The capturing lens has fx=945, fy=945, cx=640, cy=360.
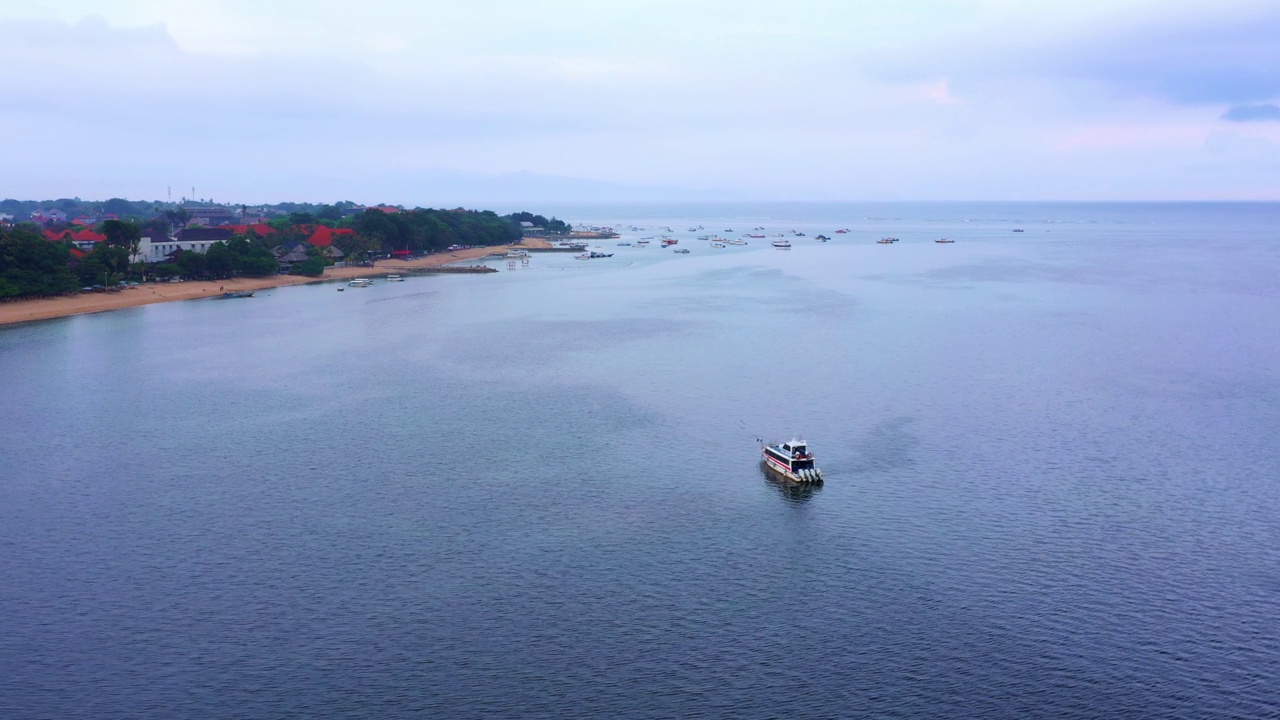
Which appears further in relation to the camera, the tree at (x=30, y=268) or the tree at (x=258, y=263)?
the tree at (x=258, y=263)

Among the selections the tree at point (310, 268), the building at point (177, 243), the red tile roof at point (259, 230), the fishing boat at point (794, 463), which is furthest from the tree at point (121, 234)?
the fishing boat at point (794, 463)

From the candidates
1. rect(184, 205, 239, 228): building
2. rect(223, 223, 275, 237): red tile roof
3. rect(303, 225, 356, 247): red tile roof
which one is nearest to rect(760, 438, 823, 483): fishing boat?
rect(303, 225, 356, 247): red tile roof

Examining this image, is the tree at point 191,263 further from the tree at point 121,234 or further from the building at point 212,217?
the building at point 212,217

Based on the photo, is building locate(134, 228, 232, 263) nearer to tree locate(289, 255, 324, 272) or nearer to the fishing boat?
tree locate(289, 255, 324, 272)

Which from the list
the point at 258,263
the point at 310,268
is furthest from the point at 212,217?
the point at 258,263

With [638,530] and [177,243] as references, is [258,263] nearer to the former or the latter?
[177,243]

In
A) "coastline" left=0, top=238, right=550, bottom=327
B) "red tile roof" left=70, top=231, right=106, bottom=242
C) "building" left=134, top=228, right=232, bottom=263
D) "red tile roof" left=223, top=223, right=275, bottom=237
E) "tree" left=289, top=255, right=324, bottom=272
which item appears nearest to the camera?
"coastline" left=0, top=238, right=550, bottom=327

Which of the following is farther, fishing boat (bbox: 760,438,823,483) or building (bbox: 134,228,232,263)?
building (bbox: 134,228,232,263)
